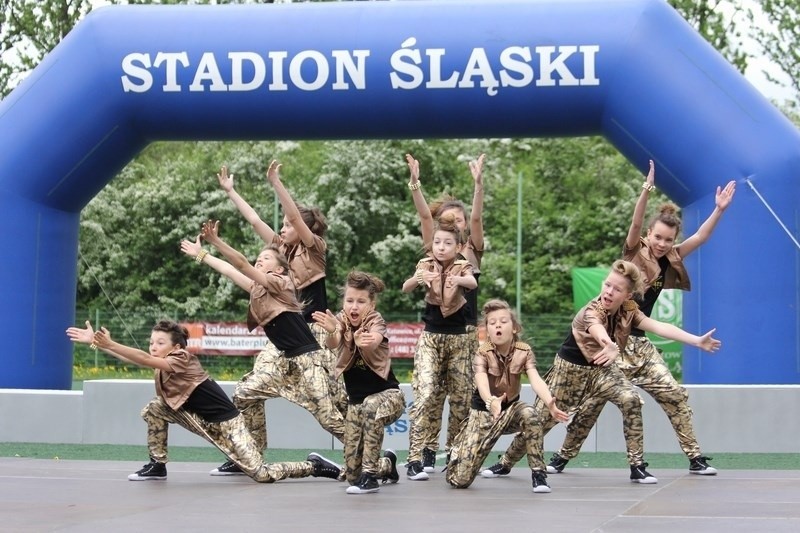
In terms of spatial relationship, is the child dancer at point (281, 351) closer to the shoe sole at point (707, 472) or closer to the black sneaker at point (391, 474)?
the black sneaker at point (391, 474)

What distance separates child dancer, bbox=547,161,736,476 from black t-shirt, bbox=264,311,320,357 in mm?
1787

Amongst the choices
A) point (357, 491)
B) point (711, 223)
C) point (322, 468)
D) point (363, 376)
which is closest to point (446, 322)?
point (363, 376)

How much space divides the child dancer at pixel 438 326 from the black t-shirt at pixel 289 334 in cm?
72

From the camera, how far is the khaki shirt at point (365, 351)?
7.57m

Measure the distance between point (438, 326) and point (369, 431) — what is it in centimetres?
109

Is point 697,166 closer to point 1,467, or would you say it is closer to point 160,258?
Result: point 1,467

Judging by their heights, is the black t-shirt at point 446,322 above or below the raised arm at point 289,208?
below

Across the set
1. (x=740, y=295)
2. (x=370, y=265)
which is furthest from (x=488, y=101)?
(x=370, y=265)

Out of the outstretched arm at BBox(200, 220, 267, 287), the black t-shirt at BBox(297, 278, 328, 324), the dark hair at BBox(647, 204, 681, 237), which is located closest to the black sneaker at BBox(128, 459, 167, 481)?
the outstretched arm at BBox(200, 220, 267, 287)

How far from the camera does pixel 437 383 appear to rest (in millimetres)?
8336

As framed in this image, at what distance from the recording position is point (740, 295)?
10.3 meters

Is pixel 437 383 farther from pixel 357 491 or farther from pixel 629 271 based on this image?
pixel 629 271

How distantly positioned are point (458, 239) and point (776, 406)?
3317 mm

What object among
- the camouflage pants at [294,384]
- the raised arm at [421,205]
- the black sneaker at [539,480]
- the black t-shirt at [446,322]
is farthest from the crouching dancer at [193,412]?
the raised arm at [421,205]
